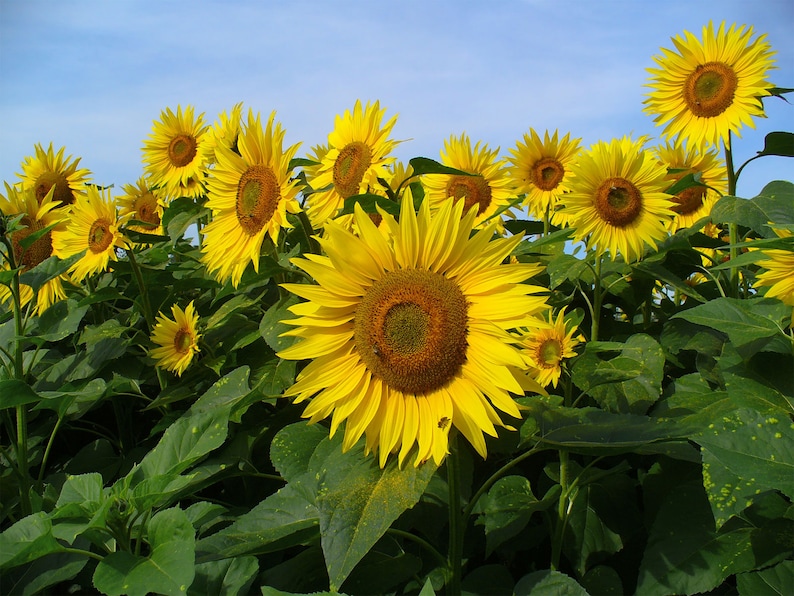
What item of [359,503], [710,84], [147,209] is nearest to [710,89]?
[710,84]

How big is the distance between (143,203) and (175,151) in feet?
2.02

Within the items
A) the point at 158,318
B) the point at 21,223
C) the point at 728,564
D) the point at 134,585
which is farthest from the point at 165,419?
the point at 728,564

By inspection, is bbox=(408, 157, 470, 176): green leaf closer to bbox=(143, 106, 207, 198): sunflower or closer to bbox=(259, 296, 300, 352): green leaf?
bbox=(259, 296, 300, 352): green leaf

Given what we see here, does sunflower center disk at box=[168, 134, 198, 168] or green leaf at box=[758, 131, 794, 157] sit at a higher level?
green leaf at box=[758, 131, 794, 157]

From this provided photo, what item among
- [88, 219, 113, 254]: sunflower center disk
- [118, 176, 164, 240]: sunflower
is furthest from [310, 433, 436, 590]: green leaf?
[118, 176, 164, 240]: sunflower

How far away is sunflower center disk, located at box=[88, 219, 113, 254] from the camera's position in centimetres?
319

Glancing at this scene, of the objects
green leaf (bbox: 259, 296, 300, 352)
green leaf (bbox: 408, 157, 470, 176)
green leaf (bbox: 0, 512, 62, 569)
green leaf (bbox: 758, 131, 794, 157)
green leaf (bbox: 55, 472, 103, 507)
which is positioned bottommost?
green leaf (bbox: 0, 512, 62, 569)

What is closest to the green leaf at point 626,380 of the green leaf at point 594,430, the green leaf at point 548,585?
the green leaf at point 594,430

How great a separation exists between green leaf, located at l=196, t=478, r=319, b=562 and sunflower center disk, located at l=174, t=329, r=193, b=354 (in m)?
1.10

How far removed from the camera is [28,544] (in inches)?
62.5

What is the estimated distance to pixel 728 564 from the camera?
69.2 inches

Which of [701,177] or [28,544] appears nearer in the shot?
[28,544]

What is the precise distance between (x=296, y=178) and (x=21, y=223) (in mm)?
1863

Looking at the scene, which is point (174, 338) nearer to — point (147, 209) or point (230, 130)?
point (230, 130)
